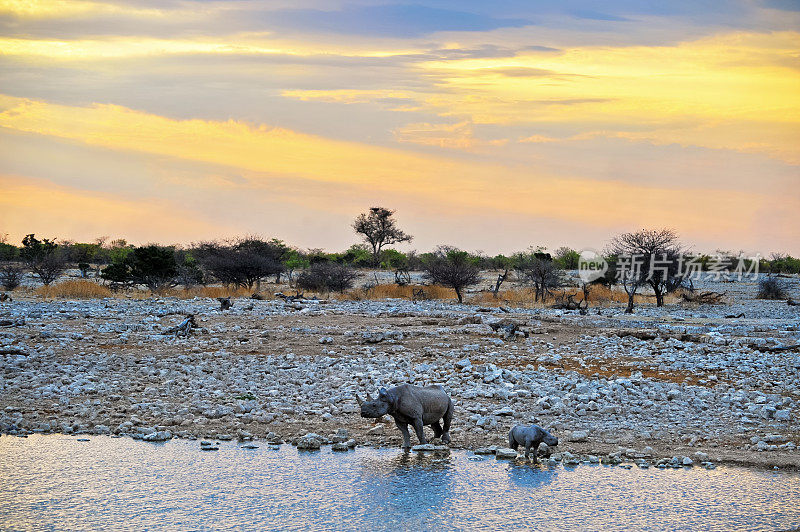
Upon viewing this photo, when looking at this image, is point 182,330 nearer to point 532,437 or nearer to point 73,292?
point 532,437

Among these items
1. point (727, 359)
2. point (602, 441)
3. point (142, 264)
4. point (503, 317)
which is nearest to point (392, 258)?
point (142, 264)

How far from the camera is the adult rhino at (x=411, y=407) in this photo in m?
10.2

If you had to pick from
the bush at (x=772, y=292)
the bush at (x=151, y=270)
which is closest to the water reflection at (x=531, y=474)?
the bush at (x=151, y=270)

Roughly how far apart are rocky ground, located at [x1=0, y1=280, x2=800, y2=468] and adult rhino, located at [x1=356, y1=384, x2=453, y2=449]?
1.42 ft

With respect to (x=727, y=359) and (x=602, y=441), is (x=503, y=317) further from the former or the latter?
(x=602, y=441)

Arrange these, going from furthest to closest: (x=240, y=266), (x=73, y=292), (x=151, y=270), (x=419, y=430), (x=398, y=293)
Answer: (x=240, y=266), (x=151, y=270), (x=398, y=293), (x=73, y=292), (x=419, y=430)

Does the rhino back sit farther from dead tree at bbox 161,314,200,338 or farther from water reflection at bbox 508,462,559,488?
dead tree at bbox 161,314,200,338

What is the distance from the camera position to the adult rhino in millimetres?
10203

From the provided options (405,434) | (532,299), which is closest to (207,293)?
(532,299)

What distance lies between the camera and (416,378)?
15062 millimetres

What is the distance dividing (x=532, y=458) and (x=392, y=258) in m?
70.9

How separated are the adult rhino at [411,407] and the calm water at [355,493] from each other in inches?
17.9

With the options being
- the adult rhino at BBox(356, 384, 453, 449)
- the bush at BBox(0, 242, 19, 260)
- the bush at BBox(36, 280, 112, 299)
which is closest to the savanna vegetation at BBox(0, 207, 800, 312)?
the bush at BBox(36, 280, 112, 299)

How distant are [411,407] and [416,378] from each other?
15.2 ft
